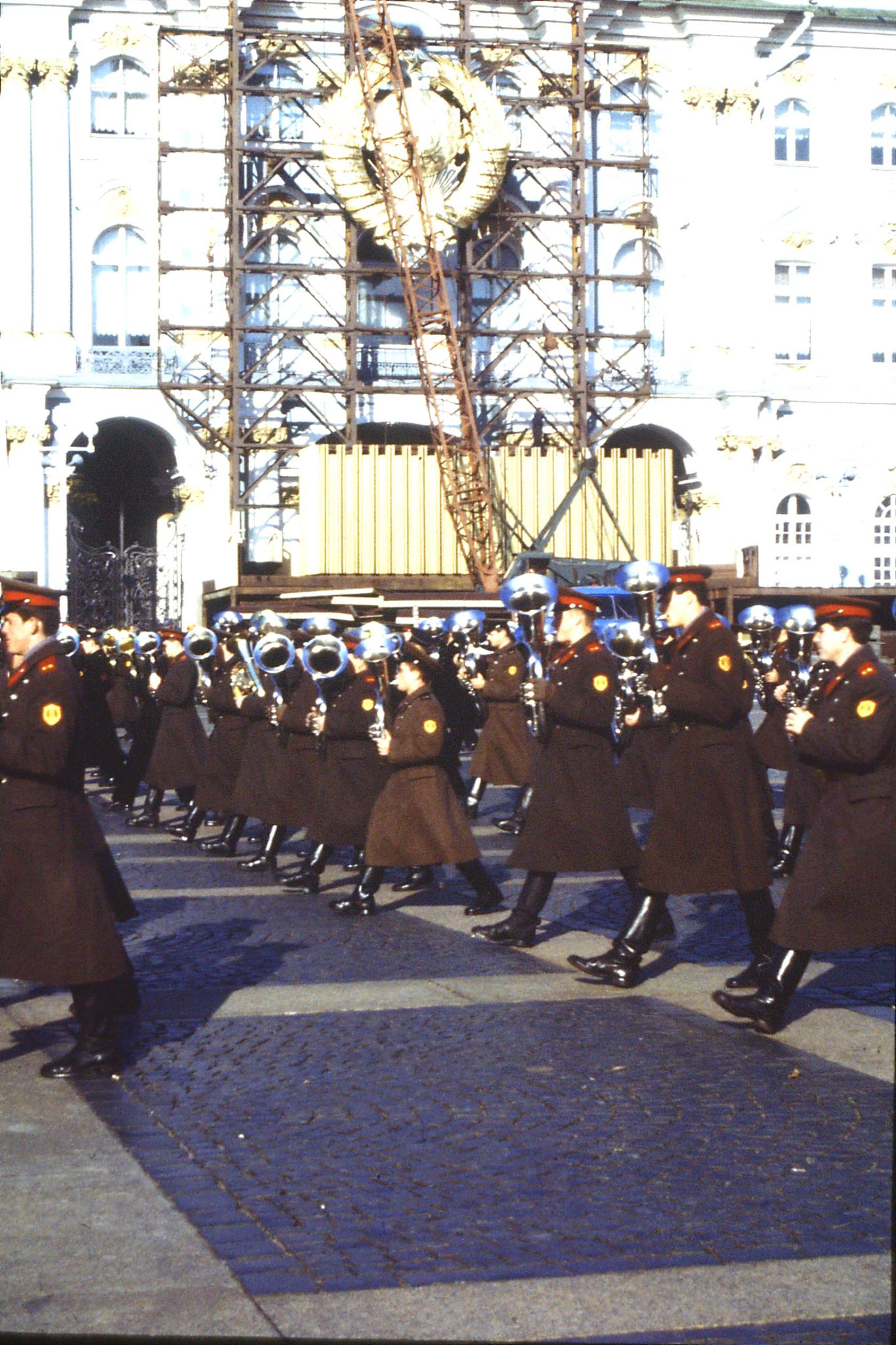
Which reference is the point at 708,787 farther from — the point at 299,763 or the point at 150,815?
the point at 150,815

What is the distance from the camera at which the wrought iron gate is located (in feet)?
125

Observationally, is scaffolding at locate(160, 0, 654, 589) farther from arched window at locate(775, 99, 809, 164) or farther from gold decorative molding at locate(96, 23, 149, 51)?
arched window at locate(775, 99, 809, 164)

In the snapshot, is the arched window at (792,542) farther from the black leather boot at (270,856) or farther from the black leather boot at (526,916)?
the black leather boot at (526,916)

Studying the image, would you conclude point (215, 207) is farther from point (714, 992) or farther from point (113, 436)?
point (714, 992)

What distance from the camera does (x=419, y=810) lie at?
11.5 metres

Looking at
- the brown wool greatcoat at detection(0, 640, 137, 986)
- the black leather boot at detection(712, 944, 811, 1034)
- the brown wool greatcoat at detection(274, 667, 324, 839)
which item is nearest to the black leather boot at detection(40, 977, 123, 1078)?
the brown wool greatcoat at detection(0, 640, 137, 986)

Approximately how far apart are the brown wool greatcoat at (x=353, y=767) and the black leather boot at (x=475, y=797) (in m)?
4.85

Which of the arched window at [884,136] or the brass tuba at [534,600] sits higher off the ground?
the arched window at [884,136]

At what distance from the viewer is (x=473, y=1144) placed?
6.42 metres

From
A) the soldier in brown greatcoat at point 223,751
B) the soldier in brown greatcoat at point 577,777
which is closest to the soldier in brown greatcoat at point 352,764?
the soldier in brown greatcoat at point 577,777

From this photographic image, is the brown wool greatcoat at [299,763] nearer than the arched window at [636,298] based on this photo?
Yes

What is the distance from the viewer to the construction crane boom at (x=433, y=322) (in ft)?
122

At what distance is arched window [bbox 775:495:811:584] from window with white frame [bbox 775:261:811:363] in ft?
9.99

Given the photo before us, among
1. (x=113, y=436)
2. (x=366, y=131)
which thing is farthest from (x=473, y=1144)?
(x=113, y=436)
